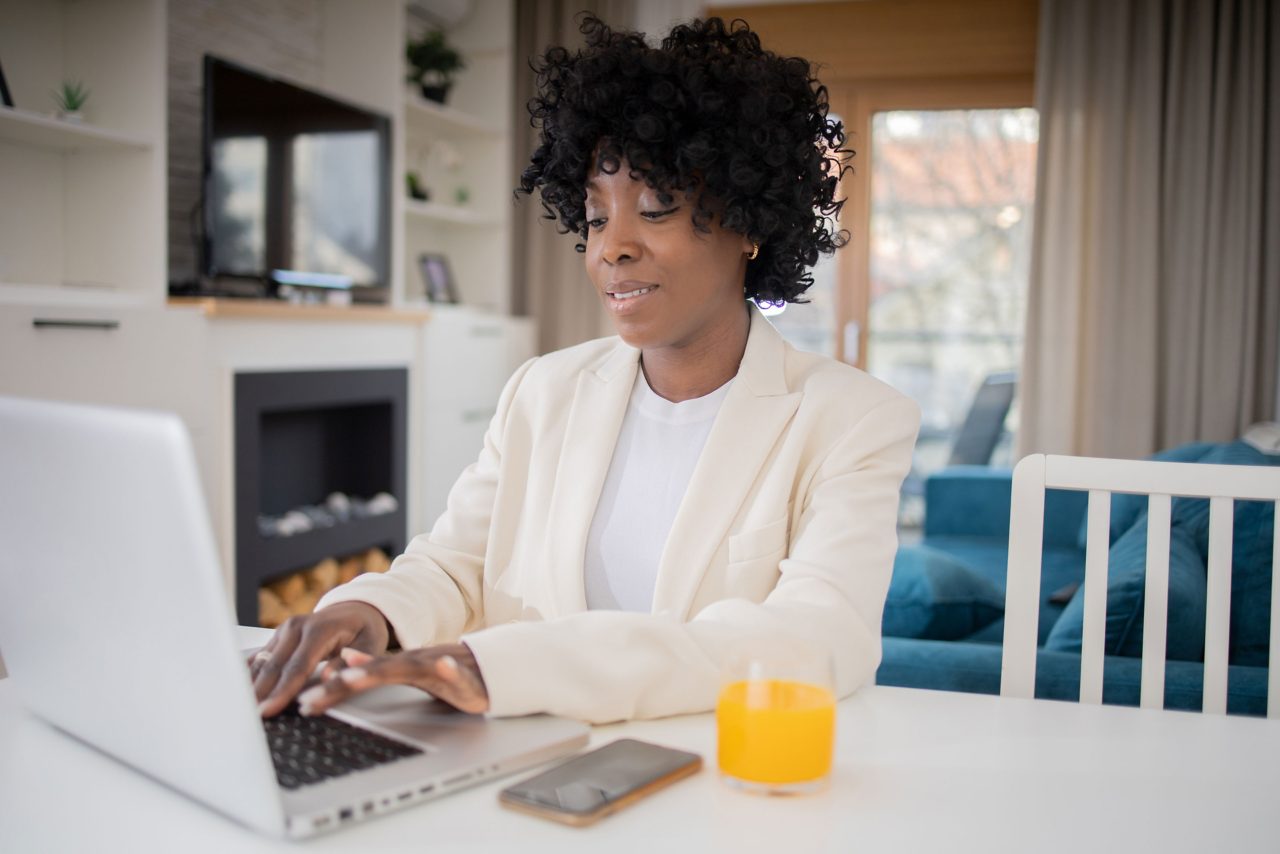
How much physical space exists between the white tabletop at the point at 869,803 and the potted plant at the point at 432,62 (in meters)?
3.76

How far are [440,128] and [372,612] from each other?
384 cm

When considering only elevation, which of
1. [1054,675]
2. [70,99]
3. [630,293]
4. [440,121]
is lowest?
[1054,675]

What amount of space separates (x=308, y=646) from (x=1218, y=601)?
0.84 metres

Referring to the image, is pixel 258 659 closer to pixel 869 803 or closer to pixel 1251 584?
pixel 869 803

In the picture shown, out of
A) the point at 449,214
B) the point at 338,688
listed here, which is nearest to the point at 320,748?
the point at 338,688

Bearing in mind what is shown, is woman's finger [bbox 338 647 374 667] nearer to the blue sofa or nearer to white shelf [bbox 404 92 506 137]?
the blue sofa

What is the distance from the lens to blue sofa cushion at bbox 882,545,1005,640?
1.92 metres

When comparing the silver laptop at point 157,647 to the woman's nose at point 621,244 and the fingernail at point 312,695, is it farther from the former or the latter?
the woman's nose at point 621,244

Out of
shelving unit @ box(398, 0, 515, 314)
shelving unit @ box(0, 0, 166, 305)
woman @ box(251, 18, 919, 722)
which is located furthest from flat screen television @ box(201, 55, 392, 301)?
woman @ box(251, 18, 919, 722)

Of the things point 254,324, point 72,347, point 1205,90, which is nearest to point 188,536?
point 72,347

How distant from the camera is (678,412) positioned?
1.31 m

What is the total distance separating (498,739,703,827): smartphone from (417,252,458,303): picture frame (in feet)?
12.6

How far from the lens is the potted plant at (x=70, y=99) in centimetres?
273

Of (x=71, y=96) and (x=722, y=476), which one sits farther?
(x=71, y=96)
